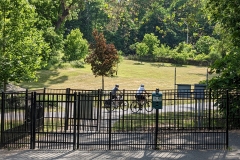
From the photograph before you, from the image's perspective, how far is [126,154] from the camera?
35.2 feet

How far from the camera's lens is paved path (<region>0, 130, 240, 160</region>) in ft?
33.8

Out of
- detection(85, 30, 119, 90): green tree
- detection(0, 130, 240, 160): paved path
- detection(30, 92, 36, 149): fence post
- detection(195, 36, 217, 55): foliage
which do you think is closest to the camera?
detection(0, 130, 240, 160): paved path

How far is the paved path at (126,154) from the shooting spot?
10.3 metres

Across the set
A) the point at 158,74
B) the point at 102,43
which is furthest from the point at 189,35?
the point at 102,43

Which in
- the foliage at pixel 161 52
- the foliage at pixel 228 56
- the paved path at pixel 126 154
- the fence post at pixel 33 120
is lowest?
the paved path at pixel 126 154

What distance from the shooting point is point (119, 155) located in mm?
10609

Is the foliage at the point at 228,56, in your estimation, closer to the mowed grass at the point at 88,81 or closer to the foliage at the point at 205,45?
the mowed grass at the point at 88,81

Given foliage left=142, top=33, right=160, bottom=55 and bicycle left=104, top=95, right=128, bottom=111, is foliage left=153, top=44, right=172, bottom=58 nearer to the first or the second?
foliage left=142, top=33, right=160, bottom=55

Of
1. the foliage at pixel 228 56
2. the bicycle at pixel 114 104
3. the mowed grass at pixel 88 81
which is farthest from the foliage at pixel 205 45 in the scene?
the bicycle at pixel 114 104

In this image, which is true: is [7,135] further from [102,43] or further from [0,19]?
[102,43]

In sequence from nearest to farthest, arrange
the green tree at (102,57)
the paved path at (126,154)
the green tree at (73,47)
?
the paved path at (126,154) < the green tree at (102,57) < the green tree at (73,47)

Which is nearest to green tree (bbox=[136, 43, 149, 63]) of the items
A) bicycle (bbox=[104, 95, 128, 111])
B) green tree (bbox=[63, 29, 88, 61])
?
green tree (bbox=[63, 29, 88, 61])

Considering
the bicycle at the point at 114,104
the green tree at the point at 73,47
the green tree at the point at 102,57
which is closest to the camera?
the bicycle at the point at 114,104

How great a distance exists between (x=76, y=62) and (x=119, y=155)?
4405 centimetres
